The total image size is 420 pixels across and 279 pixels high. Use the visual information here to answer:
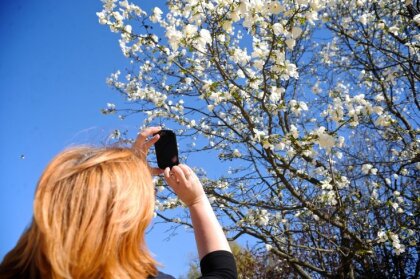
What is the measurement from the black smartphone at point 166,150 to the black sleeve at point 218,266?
A: 1.25ft

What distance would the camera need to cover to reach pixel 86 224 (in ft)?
2.81

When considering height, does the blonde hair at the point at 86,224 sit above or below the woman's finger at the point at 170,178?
below

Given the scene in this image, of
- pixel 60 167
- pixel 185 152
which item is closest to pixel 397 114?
pixel 185 152

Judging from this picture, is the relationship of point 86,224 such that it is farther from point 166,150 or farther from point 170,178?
point 166,150

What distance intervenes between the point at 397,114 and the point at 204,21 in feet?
10.1

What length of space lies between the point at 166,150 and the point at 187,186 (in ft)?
0.72

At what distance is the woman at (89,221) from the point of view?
84cm

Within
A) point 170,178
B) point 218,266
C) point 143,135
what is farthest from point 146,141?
point 218,266

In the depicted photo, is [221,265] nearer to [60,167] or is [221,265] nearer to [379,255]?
[60,167]

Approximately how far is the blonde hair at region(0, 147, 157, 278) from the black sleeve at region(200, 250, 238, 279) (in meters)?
0.16

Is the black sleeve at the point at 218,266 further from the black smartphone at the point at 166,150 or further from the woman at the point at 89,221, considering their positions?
the black smartphone at the point at 166,150

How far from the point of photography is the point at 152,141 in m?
1.39

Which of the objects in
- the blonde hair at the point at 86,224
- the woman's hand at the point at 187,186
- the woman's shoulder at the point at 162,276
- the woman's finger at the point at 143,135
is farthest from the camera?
the woman's finger at the point at 143,135

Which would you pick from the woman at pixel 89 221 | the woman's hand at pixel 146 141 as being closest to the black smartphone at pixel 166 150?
the woman's hand at pixel 146 141
